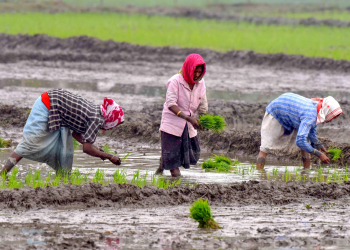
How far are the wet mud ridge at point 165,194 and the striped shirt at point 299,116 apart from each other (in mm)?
669

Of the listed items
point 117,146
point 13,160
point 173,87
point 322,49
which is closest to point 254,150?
point 117,146

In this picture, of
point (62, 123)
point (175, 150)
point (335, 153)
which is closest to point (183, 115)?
point (175, 150)

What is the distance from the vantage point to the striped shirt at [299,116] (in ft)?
23.5

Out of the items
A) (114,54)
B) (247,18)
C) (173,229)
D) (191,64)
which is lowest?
(173,229)

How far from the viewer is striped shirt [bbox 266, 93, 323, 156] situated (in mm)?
7164

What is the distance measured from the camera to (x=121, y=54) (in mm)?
22875

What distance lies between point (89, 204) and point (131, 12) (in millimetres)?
32755

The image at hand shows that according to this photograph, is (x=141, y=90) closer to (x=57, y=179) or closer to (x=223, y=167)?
(x=223, y=167)

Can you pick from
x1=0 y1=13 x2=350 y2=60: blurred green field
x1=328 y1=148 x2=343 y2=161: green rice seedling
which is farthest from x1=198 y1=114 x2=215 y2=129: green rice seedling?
x1=0 y1=13 x2=350 y2=60: blurred green field

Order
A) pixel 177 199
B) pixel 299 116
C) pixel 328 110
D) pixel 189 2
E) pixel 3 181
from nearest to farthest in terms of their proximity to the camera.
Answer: pixel 177 199 < pixel 3 181 < pixel 328 110 < pixel 299 116 < pixel 189 2

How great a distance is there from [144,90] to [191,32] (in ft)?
37.5

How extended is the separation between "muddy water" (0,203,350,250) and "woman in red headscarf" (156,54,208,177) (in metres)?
1.45

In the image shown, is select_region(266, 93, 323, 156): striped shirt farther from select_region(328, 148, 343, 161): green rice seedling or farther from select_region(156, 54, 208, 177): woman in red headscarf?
select_region(156, 54, 208, 177): woman in red headscarf

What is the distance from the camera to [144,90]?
16.1 meters
